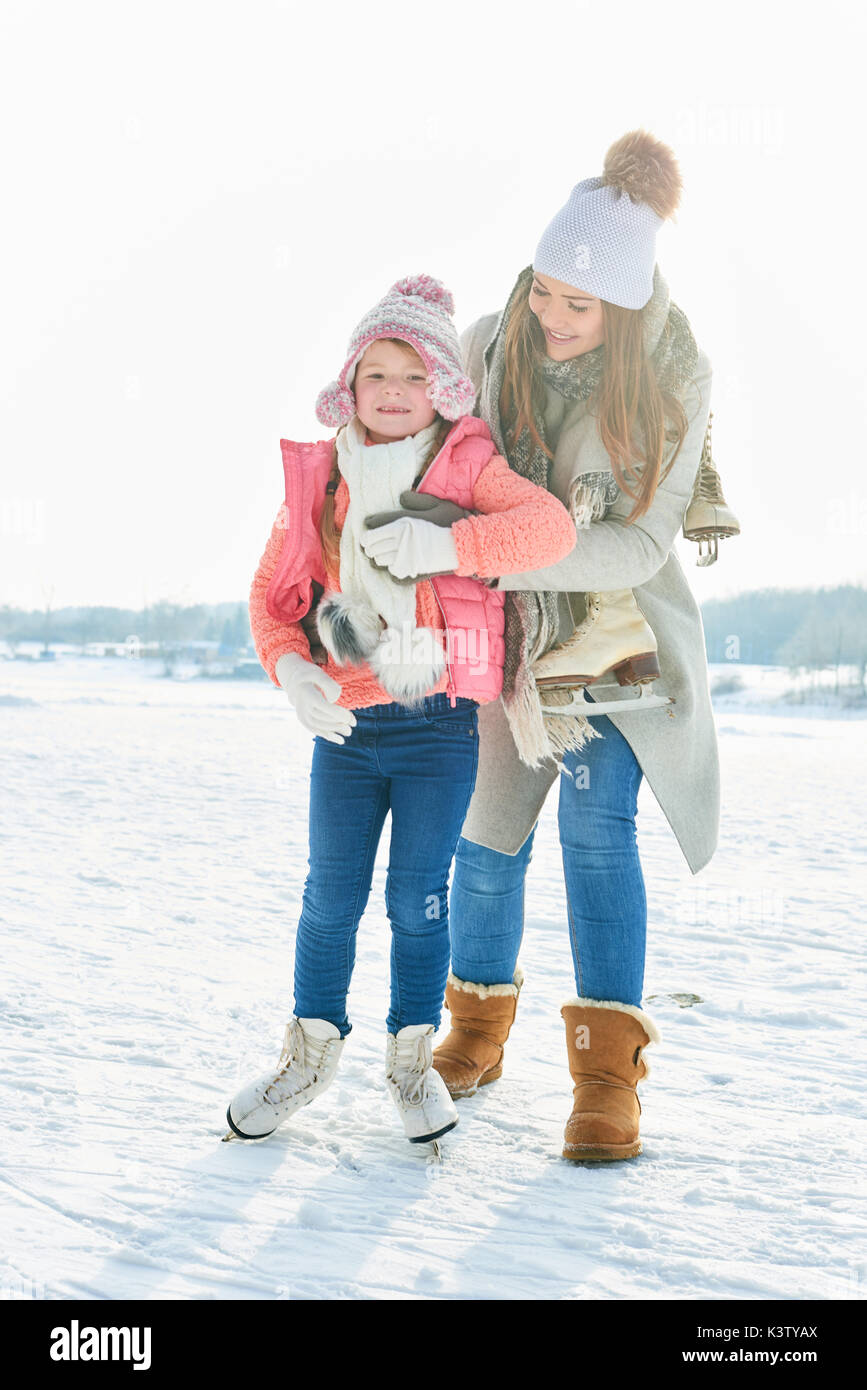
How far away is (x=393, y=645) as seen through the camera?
2.08m

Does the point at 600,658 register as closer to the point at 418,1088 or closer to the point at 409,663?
the point at 409,663

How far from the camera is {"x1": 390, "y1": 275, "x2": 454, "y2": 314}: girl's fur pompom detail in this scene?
7.32 ft

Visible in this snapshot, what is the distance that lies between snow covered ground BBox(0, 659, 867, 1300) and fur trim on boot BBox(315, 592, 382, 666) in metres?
0.90

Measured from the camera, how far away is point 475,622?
2.12 meters

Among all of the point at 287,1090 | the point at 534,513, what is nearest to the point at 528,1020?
the point at 287,1090

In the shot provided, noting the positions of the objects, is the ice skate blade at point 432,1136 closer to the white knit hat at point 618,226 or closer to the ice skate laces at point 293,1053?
the ice skate laces at point 293,1053

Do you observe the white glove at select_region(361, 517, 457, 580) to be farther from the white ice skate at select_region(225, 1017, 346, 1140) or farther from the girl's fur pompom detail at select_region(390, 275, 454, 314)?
the white ice skate at select_region(225, 1017, 346, 1140)

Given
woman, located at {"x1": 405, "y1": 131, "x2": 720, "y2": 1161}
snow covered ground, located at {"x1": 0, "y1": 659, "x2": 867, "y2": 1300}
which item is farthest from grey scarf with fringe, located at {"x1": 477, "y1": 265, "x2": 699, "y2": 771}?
snow covered ground, located at {"x1": 0, "y1": 659, "x2": 867, "y2": 1300}

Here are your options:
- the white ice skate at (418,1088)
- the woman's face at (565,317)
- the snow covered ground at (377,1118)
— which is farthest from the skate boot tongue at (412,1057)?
the woman's face at (565,317)

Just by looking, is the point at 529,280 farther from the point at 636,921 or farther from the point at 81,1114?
the point at 81,1114

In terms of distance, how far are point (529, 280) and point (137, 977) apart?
204 centimetres

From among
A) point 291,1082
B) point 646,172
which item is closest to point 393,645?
point 291,1082

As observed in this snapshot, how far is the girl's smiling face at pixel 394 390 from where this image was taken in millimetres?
2115
